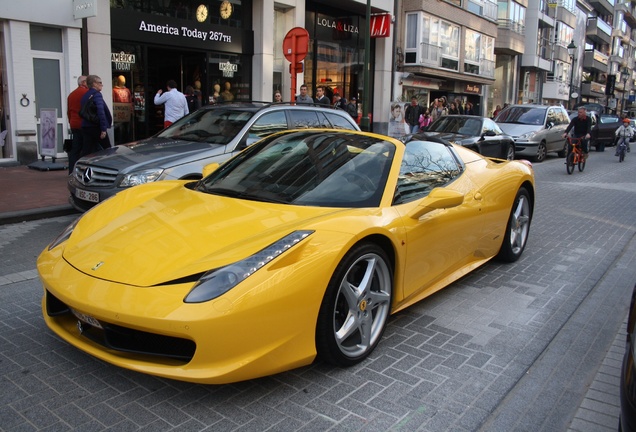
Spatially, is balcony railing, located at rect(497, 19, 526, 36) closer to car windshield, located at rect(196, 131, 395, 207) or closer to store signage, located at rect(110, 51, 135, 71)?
store signage, located at rect(110, 51, 135, 71)

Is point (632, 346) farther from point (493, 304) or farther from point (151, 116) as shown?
point (151, 116)

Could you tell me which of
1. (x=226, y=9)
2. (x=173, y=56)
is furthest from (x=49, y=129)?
(x=226, y=9)

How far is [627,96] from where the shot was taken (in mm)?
91375

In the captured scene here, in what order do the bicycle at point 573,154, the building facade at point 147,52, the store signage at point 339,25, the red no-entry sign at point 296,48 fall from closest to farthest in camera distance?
the red no-entry sign at point 296,48 < the building facade at point 147,52 < the bicycle at point 573,154 < the store signage at point 339,25

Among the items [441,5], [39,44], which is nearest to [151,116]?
[39,44]

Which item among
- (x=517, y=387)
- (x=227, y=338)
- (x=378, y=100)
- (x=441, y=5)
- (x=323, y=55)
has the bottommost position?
(x=517, y=387)

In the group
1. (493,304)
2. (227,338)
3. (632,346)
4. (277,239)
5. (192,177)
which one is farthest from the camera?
(192,177)

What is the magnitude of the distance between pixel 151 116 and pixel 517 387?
14.1 m

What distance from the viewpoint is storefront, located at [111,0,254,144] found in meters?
14.5

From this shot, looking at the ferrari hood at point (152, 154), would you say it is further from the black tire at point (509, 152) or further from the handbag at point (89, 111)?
the black tire at point (509, 152)

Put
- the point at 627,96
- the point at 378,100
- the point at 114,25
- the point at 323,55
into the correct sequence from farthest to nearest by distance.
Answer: the point at 627,96, the point at 378,100, the point at 323,55, the point at 114,25

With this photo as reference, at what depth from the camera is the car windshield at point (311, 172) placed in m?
3.74

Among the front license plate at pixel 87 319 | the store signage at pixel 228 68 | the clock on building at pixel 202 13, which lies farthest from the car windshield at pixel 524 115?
the front license plate at pixel 87 319

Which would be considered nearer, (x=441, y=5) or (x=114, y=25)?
(x=114, y=25)
